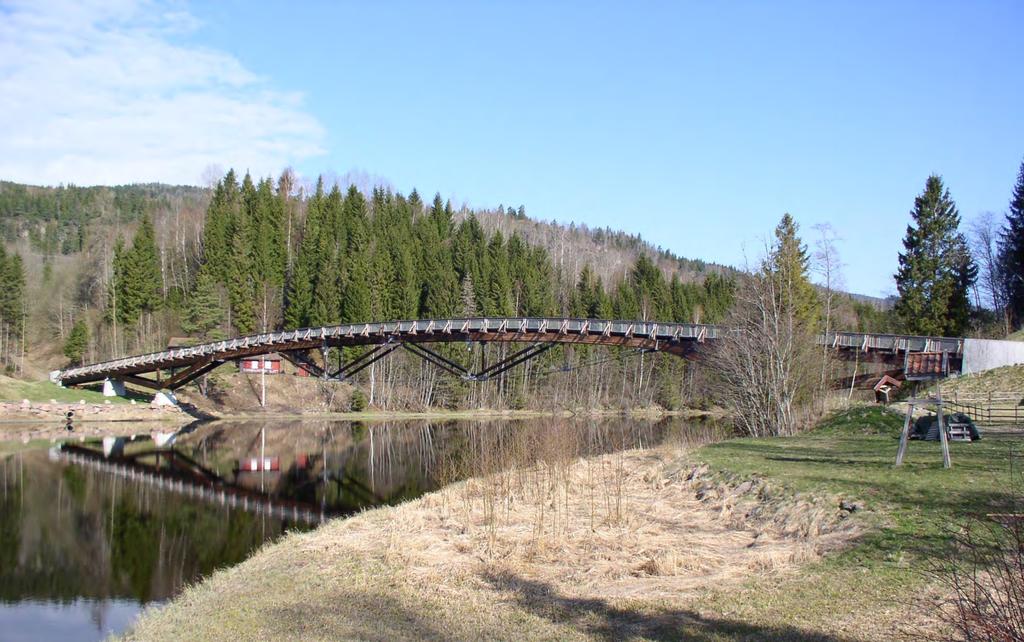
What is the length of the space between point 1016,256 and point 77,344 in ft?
248

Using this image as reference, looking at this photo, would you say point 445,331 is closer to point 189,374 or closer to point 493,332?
point 493,332

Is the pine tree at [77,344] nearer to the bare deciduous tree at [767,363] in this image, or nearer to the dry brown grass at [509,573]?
the bare deciduous tree at [767,363]

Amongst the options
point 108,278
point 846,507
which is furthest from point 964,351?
point 108,278

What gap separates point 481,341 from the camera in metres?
50.0

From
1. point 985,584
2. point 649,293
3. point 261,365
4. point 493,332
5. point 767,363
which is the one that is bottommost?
point 985,584

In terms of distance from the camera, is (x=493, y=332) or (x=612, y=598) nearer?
(x=612, y=598)

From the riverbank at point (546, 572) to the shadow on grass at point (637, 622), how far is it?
0.02 m

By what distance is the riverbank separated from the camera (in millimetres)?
9254

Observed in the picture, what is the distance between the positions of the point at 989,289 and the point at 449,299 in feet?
162

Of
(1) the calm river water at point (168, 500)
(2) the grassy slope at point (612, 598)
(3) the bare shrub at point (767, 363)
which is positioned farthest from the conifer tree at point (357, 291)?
(2) the grassy slope at point (612, 598)

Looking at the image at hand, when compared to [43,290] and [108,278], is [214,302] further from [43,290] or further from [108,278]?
[43,290]

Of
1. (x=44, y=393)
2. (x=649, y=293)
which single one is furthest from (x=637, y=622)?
(x=649, y=293)

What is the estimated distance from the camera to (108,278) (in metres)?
80.4

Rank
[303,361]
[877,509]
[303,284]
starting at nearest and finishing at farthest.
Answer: [877,509] → [303,361] → [303,284]
